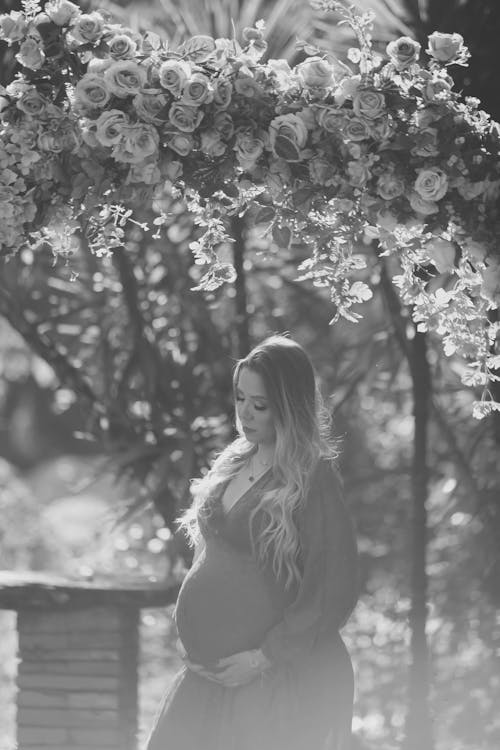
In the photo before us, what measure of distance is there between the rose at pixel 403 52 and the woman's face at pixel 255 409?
2.75 ft

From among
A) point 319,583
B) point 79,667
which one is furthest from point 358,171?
point 79,667

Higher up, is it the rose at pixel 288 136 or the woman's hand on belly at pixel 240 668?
the rose at pixel 288 136

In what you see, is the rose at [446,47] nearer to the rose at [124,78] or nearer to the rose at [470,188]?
the rose at [470,188]

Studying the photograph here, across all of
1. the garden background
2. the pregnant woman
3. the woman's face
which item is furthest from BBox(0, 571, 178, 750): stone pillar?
the woman's face

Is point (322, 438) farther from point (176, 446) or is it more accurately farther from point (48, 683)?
point (176, 446)

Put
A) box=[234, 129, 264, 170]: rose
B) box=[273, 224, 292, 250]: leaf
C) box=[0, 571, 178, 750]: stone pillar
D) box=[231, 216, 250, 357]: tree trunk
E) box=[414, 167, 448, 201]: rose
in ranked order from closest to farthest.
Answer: box=[414, 167, 448, 201]: rose → box=[234, 129, 264, 170]: rose → box=[273, 224, 292, 250]: leaf → box=[0, 571, 178, 750]: stone pillar → box=[231, 216, 250, 357]: tree trunk

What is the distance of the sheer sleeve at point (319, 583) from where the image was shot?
315 centimetres

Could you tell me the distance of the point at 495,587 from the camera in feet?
21.9

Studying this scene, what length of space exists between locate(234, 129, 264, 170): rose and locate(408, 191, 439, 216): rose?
0.38 m

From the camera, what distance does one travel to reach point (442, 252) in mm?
3205

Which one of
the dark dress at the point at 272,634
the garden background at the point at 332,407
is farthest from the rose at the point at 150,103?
the garden background at the point at 332,407

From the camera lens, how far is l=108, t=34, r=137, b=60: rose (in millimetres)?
3143

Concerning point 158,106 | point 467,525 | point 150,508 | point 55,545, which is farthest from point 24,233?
point 55,545

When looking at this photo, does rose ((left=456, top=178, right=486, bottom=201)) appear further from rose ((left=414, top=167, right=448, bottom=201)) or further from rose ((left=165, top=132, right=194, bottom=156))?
rose ((left=165, top=132, right=194, bottom=156))
